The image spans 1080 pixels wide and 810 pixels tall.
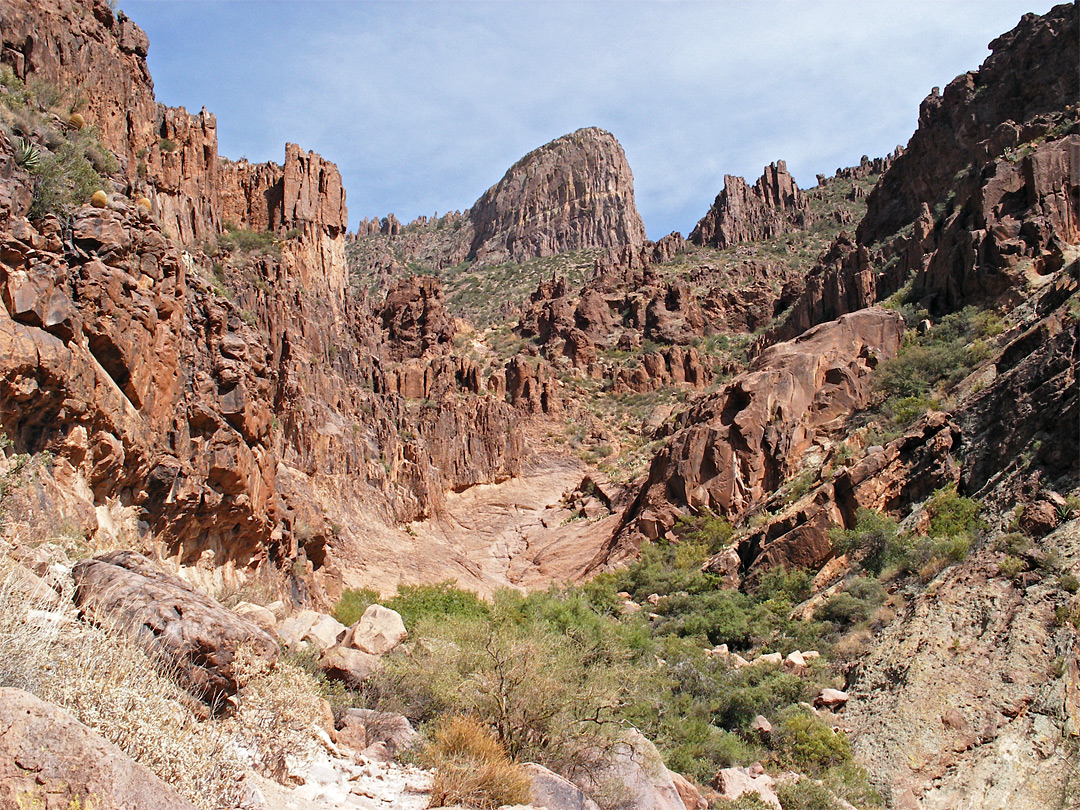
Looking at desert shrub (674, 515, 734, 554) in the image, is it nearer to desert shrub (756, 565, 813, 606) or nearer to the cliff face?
desert shrub (756, 565, 813, 606)

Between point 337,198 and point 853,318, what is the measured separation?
25786mm

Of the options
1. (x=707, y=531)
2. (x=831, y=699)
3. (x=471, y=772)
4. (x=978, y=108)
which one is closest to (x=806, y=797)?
(x=831, y=699)

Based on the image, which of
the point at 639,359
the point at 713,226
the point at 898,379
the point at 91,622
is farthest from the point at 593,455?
the point at 713,226

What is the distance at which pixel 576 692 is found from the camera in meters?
10.4

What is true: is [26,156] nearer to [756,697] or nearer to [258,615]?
[258,615]

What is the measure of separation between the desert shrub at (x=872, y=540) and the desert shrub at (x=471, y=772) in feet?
44.4

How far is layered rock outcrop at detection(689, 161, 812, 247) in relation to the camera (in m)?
89.1

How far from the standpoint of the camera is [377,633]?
480 inches

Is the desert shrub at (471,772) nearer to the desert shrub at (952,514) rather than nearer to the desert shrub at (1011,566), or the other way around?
the desert shrub at (1011,566)

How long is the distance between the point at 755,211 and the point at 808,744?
87.8 meters

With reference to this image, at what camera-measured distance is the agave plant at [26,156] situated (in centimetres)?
1120

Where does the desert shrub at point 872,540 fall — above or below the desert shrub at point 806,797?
above

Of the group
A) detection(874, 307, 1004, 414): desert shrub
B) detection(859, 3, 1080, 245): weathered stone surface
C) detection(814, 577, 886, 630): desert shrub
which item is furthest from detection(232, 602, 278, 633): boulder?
detection(859, 3, 1080, 245): weathered stone surface

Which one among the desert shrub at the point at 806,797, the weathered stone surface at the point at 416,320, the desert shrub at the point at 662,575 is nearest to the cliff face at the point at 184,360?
the desert shrub at the point at 662,575
